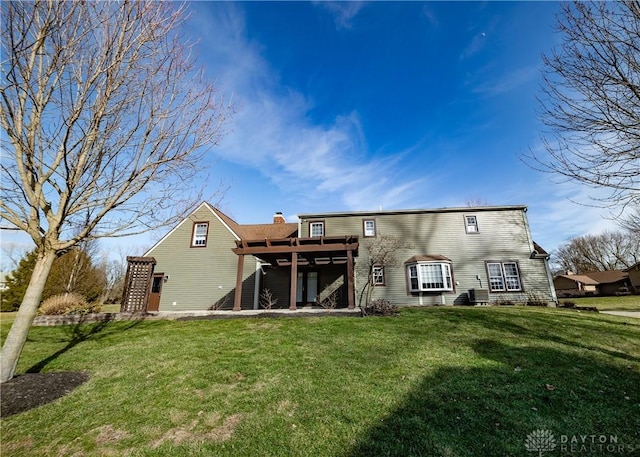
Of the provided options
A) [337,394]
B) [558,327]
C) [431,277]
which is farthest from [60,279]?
[558,327]

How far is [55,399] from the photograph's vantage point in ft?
14.6

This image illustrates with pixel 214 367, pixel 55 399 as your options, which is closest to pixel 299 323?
pixel 214 367

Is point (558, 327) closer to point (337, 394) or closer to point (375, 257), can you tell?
point (337, 394)

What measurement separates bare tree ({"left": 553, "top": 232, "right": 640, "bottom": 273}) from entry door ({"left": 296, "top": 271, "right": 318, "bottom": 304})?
51.6m

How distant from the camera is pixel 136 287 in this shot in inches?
543

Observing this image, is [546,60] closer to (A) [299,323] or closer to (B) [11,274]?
(A) [299,323]

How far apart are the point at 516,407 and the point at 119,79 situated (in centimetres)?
854

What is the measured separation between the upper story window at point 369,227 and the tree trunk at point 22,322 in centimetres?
1486

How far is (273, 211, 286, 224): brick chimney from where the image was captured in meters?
21.6

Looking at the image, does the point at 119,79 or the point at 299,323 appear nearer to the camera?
the point at 119,79

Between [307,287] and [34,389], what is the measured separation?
1306cm

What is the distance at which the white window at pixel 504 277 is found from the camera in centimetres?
1596

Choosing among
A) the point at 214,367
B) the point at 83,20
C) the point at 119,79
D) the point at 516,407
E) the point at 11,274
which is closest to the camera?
the point at 516,407

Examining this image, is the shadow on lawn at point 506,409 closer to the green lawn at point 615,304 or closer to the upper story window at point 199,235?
the upper story window at point 199,235
